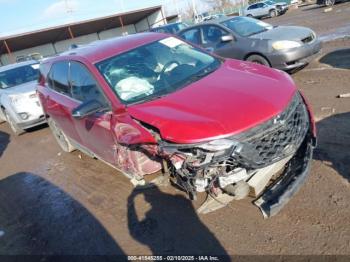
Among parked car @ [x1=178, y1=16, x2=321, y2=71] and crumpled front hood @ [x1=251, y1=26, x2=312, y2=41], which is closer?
parked car @ [x1=178, y1=16, x2=321, y2=71]

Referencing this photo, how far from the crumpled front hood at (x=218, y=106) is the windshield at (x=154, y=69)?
24cm

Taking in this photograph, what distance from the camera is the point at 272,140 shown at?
10.4 feet

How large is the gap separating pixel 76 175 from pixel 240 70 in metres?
3.20

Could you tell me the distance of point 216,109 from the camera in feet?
10.6

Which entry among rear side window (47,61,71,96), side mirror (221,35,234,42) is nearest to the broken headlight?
rear side window (47,61,71,96)

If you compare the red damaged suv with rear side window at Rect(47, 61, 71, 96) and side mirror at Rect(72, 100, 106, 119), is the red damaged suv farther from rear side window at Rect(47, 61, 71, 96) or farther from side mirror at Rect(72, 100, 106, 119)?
rear side window at Rect(47, 61, 71, 96)

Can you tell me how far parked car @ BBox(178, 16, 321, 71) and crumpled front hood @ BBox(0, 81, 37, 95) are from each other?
434cm

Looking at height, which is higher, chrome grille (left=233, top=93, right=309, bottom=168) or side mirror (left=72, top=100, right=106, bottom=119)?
side mirror (left=72, top=100, right=106, bottom=119)

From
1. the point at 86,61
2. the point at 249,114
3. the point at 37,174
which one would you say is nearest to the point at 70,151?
the point at 37,174

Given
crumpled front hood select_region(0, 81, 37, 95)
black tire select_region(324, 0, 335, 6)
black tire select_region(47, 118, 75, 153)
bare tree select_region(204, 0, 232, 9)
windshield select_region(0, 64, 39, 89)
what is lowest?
bare tree select_region(204, 0, 232, 9)

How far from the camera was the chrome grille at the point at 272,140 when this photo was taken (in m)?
3.04

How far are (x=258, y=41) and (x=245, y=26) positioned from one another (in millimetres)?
1127

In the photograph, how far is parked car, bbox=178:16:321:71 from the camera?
25.1ft

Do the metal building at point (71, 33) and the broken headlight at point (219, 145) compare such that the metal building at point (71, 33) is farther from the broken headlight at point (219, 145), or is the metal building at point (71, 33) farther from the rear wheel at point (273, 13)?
the broken headlight at point (219, 145)
